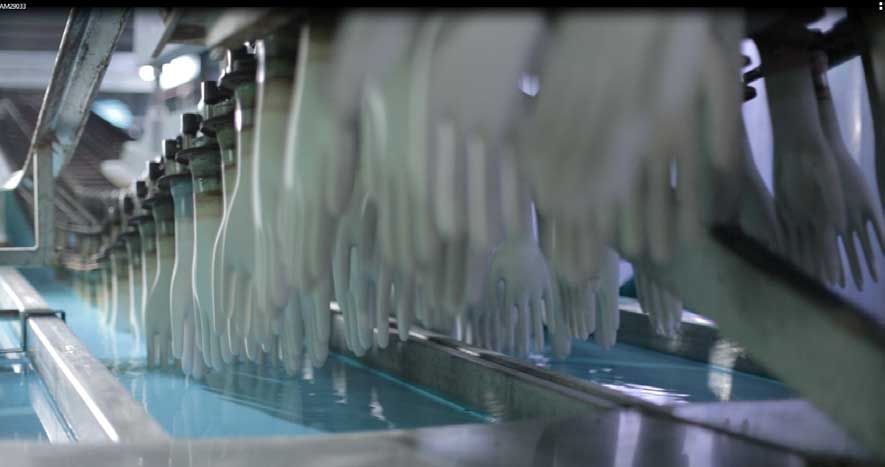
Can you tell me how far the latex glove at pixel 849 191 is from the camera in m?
1.03

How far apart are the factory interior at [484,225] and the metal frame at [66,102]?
1cm

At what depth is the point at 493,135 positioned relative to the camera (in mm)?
565

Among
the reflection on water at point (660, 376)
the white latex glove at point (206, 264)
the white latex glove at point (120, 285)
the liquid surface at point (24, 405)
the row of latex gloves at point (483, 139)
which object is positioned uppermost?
the row of latex gloves at point (483, 139)

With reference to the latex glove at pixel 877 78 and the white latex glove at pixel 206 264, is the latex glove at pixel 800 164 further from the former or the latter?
the white latex glove at pixel 206 264

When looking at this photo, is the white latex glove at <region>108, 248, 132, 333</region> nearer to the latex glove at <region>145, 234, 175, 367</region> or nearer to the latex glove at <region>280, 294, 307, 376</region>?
the latex glove at <region>145, 234, 175, 367</region>

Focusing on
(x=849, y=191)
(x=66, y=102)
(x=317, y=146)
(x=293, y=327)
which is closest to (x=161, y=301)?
(x=66, y=102)

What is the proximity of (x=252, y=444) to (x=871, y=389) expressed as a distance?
0.51m

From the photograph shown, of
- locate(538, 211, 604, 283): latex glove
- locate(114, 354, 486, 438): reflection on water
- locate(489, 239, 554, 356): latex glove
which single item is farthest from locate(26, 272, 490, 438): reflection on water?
locate(538, 211, 604, 283): latex glove

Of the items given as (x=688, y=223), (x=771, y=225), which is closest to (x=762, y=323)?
(x=688, y=223)

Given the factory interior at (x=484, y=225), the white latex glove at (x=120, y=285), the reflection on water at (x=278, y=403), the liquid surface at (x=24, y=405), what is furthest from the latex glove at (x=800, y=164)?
the white latex glove at (x=120, y=285)

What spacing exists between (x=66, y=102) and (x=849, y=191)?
56.2 inches

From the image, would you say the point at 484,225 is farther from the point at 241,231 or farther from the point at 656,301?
the point at 656,301

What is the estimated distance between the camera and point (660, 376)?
6.71ft

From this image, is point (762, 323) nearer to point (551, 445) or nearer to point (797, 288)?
point (797, 288)
